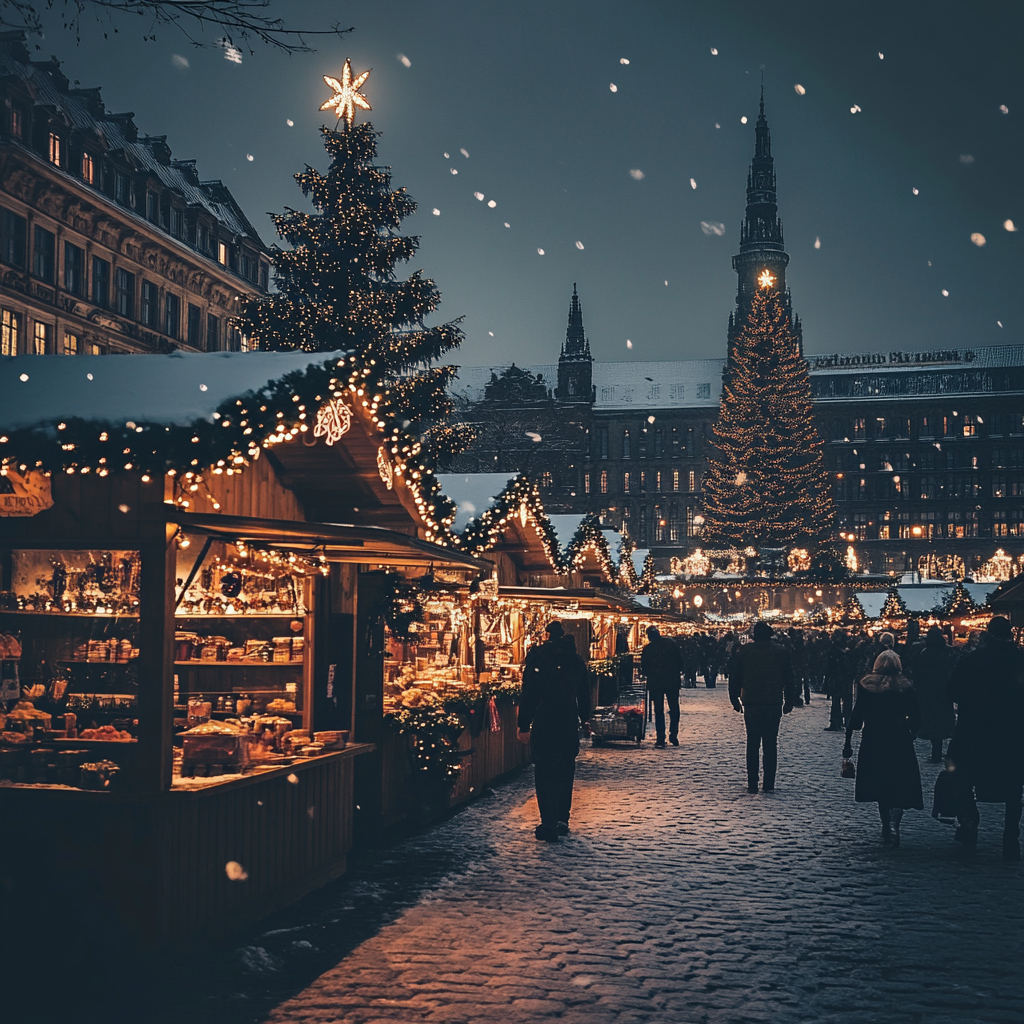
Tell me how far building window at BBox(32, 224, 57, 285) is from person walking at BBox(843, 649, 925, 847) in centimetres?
3484

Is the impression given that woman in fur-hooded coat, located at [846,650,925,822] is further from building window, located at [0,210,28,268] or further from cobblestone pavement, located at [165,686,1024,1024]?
building window, located at [0,210,28,268]

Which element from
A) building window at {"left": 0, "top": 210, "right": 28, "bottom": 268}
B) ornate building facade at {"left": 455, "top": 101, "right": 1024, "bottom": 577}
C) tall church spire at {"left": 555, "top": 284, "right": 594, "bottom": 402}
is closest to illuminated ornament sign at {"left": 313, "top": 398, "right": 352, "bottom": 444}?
building window at {"left": 0, "top": 210, "right": 28, "bottom": 268}

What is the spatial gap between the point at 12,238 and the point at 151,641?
35.1 meters

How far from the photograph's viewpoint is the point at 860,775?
11.1 m

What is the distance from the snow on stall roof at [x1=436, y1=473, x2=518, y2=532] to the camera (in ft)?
56.1

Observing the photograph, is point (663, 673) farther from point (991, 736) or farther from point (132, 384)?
point (132, 384)

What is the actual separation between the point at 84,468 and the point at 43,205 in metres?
36.2

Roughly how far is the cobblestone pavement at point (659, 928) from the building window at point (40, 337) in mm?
32341

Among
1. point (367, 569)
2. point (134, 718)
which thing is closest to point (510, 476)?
point (367, 569)

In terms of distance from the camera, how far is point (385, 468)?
1109 cm

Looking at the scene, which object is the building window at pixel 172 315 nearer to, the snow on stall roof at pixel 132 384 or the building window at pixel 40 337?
the building window at pixel 40 337

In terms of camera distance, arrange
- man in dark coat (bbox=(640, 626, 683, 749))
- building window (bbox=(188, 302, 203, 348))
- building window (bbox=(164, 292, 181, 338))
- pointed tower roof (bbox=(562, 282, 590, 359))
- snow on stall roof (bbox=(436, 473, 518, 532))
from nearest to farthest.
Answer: snow on stall roof (bbox=(436, 473, 518, 532)) → man in dark coat (bbox=(640, 626, 683, 749)) → building window (bbox=(164, 292, 181, 338)) → building window (bbox=(188, 302, 203, 348)) → pointed tower roof (bbox=(562, 282, 590, 359))

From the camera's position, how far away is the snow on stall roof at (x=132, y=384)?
24.6 feet

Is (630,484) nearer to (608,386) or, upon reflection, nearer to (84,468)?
(608,386)
